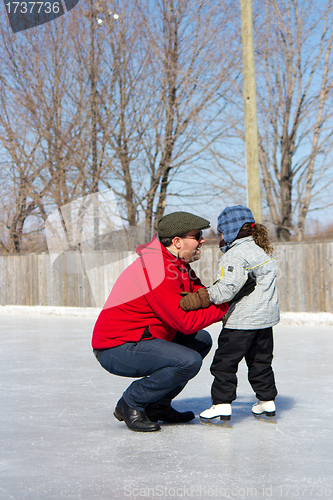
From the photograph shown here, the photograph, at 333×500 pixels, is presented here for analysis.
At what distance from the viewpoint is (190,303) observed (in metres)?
2.70

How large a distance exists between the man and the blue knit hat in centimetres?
21

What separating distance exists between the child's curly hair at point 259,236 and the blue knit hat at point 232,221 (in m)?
0.05

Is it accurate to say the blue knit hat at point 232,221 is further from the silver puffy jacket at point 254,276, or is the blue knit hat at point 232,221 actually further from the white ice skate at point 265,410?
the white ice skate at point 265,410

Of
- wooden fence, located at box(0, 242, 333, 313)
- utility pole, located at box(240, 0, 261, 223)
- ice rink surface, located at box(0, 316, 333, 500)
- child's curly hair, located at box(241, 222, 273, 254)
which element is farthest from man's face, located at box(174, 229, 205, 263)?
wooden fence, located at box(0, 242, 333, 313)

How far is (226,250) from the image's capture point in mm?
3133

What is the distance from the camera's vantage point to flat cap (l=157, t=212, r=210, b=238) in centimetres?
281

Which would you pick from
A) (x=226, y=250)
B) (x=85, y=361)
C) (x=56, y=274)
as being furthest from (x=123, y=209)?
(x=226, y=250)

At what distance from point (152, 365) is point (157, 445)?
1.28 ft

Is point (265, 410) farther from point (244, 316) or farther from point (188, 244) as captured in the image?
point (188, 244)

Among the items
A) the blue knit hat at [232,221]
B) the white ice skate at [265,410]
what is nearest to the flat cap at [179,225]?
the blue knit hat at [232,221]

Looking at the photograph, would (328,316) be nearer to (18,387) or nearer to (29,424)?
(18,387)

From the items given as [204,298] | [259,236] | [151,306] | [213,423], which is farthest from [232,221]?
[213,423]

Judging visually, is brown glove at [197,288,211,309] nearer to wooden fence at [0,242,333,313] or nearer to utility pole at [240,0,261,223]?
utility pole at [240,0,261,223]

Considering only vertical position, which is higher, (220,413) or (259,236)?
(259,236)
